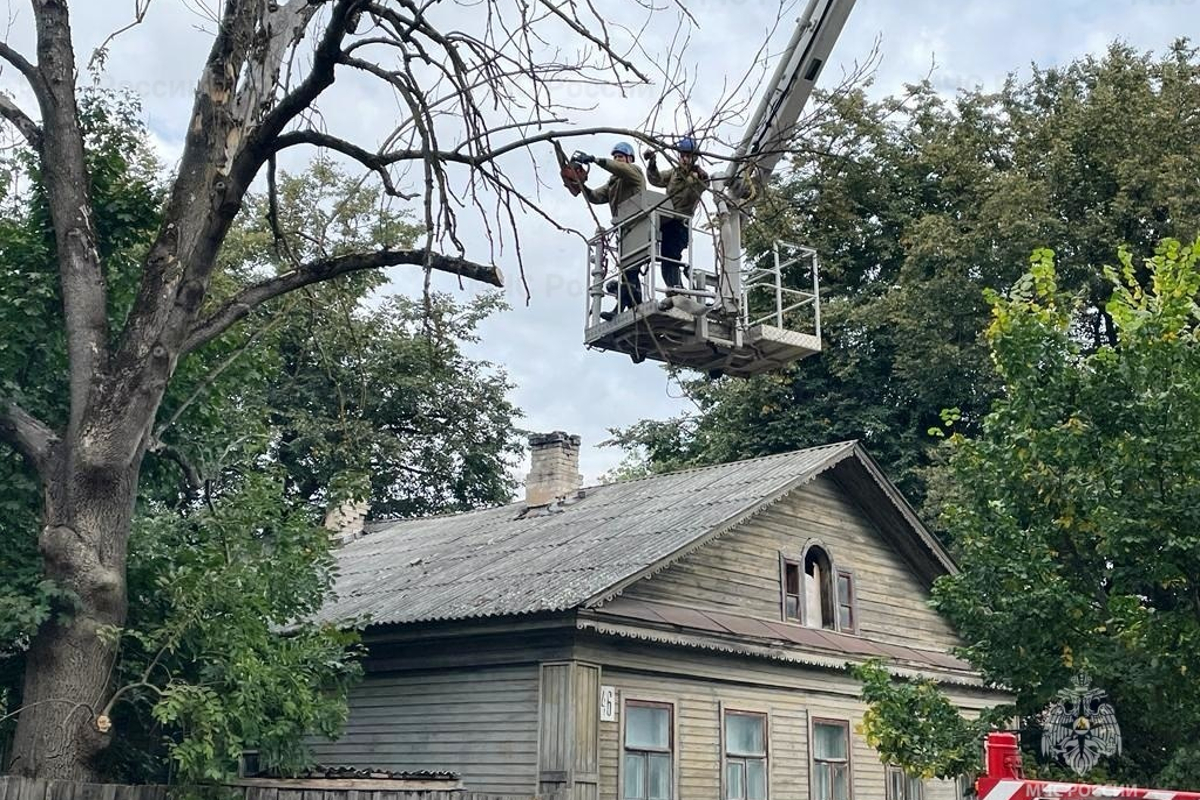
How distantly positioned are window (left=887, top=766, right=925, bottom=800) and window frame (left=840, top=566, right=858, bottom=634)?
7.36 ft

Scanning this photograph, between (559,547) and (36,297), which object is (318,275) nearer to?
(36,297)

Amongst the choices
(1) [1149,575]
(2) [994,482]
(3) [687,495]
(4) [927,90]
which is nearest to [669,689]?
(3) [687,495]

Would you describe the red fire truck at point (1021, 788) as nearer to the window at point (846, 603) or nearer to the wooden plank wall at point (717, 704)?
the wooden plank wall at point (717, 704)

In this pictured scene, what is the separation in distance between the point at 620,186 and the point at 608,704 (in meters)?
6.64

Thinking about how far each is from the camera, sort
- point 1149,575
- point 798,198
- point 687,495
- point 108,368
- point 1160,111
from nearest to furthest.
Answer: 1. point 108,368
2. point 1149,575
3. point 687,495
4. point 1160,111
5. point 798,198

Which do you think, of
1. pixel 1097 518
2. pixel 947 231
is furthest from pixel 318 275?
pixel 947 231

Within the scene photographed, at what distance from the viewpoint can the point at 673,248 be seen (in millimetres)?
13562

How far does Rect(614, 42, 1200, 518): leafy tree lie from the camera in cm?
3094

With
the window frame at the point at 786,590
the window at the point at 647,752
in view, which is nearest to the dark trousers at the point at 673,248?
the window at the point at 647,752

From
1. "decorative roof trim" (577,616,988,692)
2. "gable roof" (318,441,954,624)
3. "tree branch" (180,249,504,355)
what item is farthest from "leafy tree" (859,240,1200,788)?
"tree branch" (180,249,504,355)

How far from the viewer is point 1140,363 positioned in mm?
11023

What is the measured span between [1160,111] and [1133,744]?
22.9 meters

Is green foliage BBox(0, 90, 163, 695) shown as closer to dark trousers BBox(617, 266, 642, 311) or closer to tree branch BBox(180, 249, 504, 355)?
tree branch BBox(180, 249, 504, 355)

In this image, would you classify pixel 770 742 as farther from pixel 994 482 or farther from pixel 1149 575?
pixel 1149 575
